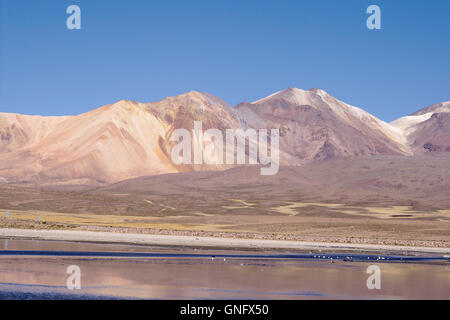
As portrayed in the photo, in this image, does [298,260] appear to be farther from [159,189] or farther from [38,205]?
[159,189]

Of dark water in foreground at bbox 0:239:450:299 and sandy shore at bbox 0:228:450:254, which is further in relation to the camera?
sandy shore at bbox 0:228:450:254

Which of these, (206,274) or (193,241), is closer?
(206,274)

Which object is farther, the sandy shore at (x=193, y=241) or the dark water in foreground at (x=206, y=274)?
the sandy shore at (x=193, y=241)
